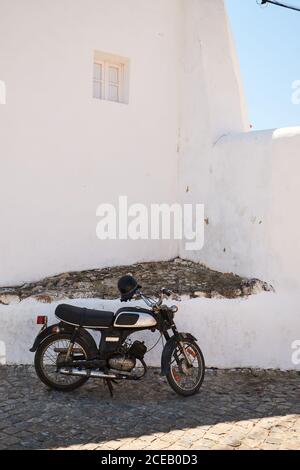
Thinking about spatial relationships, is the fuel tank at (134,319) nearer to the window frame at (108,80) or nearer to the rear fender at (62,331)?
the rear fender at (62,331)

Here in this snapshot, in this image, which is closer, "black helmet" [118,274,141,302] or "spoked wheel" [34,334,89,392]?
"spoked wheel" [34,334,89,392]

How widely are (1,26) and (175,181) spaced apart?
348 centimetres

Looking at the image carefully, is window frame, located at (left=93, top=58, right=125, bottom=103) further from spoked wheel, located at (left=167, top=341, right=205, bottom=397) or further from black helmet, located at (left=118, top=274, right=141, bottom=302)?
spoked wheel, located at (left=167, top=341, right=205, bottom=397)

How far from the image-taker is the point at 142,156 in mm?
7922

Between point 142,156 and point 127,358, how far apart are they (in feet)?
11.8

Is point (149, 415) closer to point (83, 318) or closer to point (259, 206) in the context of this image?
point (83, 318)

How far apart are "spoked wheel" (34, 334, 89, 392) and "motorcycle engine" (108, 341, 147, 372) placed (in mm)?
296

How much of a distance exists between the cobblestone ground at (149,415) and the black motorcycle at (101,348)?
0.66ft

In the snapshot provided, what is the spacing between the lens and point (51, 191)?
6984mm

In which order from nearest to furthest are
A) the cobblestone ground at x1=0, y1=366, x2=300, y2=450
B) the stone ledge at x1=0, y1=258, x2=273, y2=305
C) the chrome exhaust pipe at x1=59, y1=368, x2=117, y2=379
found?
the cobblestone ground at x1=0, y1=366, x2=300, y2=450 → the chrome exhaust pipe at x1=59, y1=368, x2=117, y2=379 → the stone ledge at x1=0, y1=258, x2=273, y2=305

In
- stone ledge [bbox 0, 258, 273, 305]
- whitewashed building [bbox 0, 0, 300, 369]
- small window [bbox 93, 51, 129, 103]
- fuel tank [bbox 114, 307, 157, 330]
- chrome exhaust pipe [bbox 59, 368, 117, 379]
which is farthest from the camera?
small window [bbox 93, 51, 129, 103]

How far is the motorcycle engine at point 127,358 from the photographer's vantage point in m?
5.35

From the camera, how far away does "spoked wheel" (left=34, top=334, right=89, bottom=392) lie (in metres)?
5.34

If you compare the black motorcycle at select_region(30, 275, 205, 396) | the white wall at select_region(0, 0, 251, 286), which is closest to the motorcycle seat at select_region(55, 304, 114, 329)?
the black motorcycle at select_region(30, 275, 205, 396)
